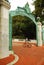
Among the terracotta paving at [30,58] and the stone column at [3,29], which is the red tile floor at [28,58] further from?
the stone column at [3,29]

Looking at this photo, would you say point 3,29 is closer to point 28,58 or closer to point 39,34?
point 28,58

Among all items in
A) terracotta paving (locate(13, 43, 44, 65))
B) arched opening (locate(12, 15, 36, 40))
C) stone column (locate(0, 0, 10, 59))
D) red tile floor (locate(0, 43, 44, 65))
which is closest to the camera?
red tile floor (locate(0, 43, 44, 65))

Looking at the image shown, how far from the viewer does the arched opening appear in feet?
135

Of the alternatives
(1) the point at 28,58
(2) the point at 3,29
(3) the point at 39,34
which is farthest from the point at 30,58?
(3) the point at 39,34

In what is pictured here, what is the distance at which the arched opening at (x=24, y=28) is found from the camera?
41188 millimetres

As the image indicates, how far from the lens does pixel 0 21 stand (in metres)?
14.4

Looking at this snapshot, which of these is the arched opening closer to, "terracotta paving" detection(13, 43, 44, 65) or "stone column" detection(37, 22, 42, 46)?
"stone column" detection(37, 22, 42, 46)

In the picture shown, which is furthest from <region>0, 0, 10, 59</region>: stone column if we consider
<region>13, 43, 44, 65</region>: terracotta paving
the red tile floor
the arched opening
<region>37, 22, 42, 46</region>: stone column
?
the arched opening

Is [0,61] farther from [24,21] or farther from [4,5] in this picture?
[24,21]

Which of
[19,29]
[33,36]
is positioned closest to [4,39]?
[33,36]

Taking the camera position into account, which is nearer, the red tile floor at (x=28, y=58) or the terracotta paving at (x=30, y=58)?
the red tile floor at (x=28, y=58)

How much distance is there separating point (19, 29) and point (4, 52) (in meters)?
30.7

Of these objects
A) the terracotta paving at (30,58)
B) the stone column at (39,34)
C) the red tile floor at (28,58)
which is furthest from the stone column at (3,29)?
the stone column at (39,34)

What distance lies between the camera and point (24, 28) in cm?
4219
